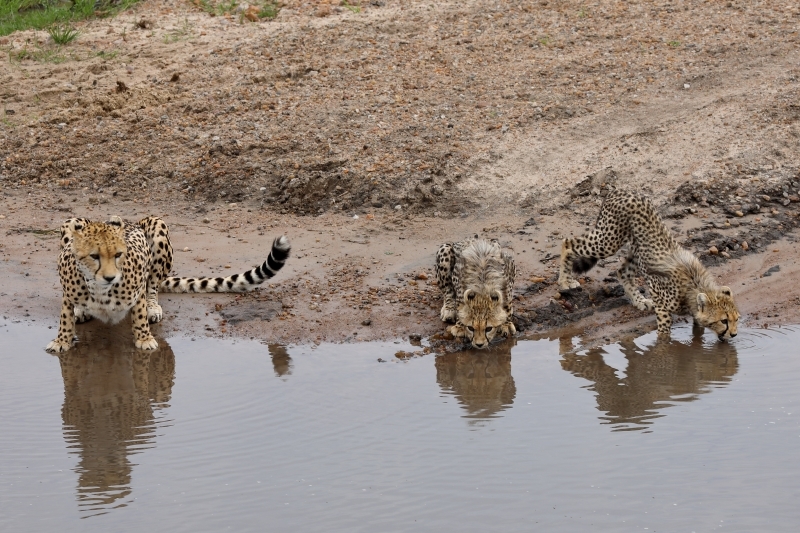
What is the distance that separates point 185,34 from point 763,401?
9338 mm

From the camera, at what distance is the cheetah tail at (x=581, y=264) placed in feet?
28.5

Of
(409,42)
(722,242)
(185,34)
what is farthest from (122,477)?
(185,34)

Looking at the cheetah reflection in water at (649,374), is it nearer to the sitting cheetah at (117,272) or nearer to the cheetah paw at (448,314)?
the cheetah paw at (448,314)

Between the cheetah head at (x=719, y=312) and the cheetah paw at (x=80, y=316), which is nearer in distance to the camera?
the cheetah head at (x=719, y=312)

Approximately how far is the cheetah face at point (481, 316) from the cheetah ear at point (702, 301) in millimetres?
1308

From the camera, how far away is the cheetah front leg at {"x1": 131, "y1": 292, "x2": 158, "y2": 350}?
7.88 meters

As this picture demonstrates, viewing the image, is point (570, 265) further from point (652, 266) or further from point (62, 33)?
point (62, 33)

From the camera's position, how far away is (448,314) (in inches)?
324

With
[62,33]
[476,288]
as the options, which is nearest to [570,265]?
[476,288]

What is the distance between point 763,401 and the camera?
21.9ft

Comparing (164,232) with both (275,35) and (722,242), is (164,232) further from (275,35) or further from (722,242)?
(275,35)

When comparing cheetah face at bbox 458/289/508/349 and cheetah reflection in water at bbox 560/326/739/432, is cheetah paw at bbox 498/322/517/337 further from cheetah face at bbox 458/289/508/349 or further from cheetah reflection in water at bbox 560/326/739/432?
cheetah reflection in water at bbox 560/326/739/432

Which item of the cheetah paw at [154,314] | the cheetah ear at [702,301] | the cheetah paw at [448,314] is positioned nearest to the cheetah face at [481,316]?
the cheetah paw at [448,314]

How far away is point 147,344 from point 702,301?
12.3ft
